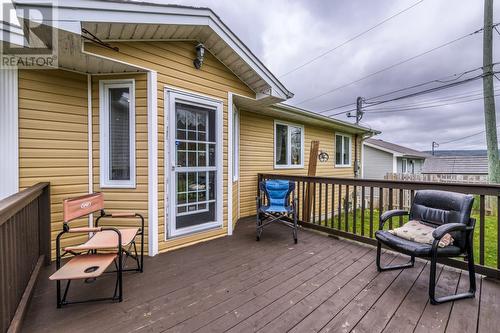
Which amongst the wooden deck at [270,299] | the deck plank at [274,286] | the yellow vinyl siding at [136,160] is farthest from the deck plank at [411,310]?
the yellow vinyl siding at [136,160]

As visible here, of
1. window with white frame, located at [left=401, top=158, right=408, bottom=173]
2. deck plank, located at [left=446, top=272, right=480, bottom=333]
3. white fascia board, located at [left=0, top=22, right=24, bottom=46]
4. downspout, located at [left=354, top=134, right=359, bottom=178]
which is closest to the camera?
deck plank, located at [left=446, top=272, right=480, bottom=333]

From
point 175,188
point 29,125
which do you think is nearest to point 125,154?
point 175,188

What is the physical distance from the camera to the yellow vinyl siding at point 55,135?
2.46 m

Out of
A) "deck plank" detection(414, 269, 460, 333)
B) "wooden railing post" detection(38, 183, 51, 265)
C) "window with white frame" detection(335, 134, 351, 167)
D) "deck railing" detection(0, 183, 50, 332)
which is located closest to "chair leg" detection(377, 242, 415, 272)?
"deck plank" detection(414, 269, 460, 333)

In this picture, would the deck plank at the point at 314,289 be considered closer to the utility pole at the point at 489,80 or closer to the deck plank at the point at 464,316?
the deck plank at the point at 464,316

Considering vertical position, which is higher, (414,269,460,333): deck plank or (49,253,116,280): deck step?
(49,253,116,280): deck step

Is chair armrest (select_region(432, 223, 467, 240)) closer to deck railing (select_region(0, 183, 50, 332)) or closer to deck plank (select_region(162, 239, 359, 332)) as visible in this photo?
deck plank (select_region(162, 239, 359, 332))

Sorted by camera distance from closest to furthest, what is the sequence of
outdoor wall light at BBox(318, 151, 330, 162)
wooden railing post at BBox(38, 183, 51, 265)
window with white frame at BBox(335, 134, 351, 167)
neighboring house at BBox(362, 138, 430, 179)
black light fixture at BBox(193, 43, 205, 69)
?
wooden railing post at BBox(38, 183, 51, 265) → black light fixture at BBox(193, 43, 205, 69) → outdoor wall light at BBox(318, 151, 330, 162) → window with white frame at BBox(335, 134, 351, 167) → neighboring house at BBox(362, 138, 430, 179)

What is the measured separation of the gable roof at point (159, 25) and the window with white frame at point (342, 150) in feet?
18.2

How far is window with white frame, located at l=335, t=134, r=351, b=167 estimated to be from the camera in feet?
28.0

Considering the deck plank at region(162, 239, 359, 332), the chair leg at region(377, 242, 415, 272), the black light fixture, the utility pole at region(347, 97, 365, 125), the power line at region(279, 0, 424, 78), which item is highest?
the power line at region(279, 0, 424, 78)

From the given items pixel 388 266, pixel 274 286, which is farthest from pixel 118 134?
pixel 388 266

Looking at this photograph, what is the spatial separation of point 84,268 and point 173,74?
2.43m

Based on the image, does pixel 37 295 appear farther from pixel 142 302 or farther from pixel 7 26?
pixel 7 26
